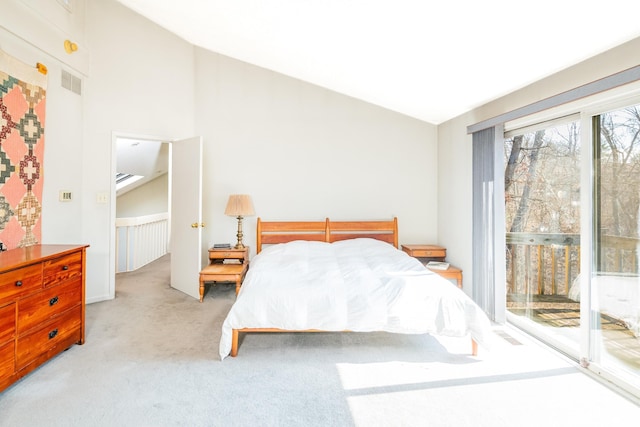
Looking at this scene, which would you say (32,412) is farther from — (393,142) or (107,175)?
(393,142)

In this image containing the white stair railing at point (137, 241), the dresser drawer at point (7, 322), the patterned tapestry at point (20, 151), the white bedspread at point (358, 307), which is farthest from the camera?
the white stair railing at point (137, 241)

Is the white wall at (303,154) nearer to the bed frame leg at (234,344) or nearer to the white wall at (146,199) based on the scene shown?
the bed frame leg at (234,344)

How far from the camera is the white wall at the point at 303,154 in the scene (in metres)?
4.48

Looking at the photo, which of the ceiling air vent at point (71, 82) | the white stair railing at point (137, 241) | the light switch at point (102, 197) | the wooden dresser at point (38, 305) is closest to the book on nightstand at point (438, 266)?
the wooden dresser at point (38, 305)

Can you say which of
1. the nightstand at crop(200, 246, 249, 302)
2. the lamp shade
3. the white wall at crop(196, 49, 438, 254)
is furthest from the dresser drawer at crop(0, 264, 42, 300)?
the white wall at crop(196, 49, 438, 254)

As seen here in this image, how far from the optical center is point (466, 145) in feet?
12.2

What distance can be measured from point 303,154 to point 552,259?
305 centimetres

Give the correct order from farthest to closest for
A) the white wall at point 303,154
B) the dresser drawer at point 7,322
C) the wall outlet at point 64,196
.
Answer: the white wall at point 303,154 < the wall outlet at point 64,196 < the dresser drawer at point 7,322

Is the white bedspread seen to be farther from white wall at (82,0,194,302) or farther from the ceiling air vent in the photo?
the ceiling air vent

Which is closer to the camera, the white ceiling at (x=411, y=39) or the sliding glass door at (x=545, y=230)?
the white ceiling at (x=411, y=39)

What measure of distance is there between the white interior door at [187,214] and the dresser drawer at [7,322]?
200cm

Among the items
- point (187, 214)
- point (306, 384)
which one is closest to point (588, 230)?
point (306, 384)

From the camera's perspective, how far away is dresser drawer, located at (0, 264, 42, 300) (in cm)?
192

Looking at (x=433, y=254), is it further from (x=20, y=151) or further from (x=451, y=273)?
(x=20, y=151)
